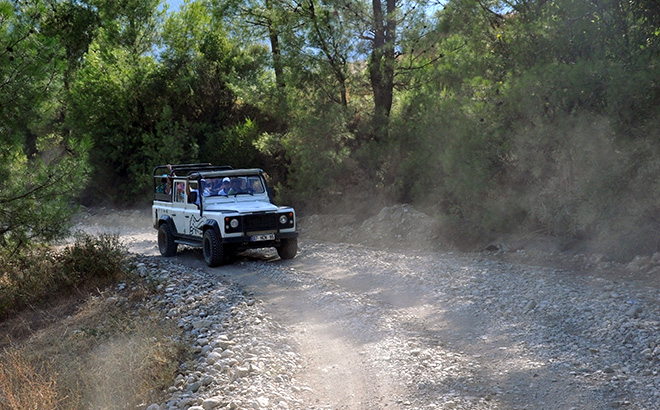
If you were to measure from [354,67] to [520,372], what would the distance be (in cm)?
1468

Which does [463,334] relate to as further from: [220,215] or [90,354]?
[220,215]

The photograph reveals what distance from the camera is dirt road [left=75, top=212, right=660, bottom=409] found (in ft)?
19.4

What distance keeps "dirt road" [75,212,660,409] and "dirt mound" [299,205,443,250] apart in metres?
3.12

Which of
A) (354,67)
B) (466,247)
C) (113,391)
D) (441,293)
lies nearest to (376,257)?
(466,247)

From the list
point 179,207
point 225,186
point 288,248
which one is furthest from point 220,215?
point 179,207

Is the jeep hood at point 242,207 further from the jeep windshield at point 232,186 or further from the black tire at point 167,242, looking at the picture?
the black tire at point 167,242

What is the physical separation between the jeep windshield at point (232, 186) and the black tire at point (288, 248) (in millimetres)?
1629

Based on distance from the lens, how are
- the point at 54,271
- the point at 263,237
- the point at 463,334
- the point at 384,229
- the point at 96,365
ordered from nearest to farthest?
the point at 463,334, the point at 96,365, the point at 263,237, the point at 54,271, the point at 384,229

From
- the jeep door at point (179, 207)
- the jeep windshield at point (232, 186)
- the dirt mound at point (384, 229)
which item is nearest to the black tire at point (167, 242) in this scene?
the jeep door at point (179, 207)

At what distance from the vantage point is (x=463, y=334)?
775 cm

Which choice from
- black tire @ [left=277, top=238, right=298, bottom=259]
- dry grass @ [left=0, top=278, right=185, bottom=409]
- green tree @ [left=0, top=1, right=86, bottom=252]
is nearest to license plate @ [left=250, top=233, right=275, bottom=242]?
black tire @ [left=277, top=238, right=298, bottom=259]

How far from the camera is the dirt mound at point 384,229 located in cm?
1574

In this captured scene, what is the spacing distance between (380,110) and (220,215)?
8120 mm

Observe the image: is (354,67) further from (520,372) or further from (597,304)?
(520,372)
